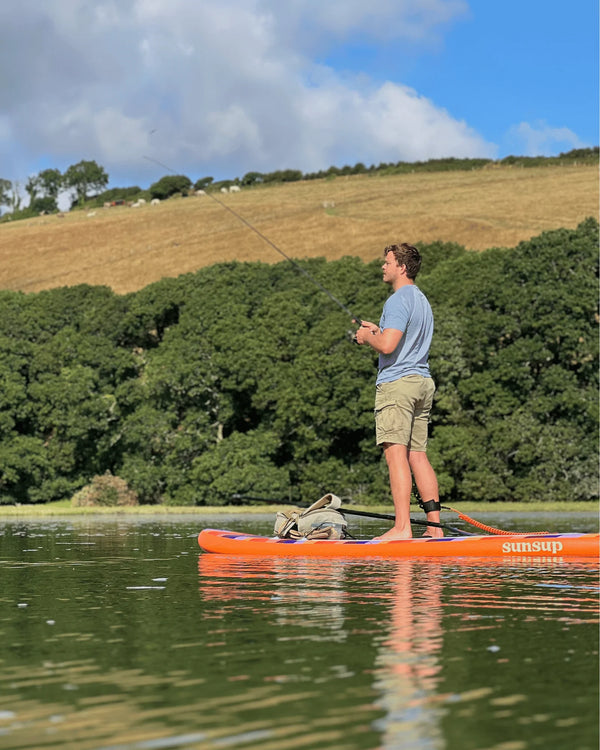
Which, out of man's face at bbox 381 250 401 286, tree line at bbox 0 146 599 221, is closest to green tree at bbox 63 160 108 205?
tree line at bbox 0 146 599 221

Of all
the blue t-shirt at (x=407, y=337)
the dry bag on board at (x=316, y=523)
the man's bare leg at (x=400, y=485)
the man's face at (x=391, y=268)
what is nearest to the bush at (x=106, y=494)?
the dry bag on board at (x=316, y=523)

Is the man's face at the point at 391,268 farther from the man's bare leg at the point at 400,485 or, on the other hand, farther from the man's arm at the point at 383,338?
the man's bare leg at the point at 400,485

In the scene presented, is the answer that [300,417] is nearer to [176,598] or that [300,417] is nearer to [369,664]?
[176,598]

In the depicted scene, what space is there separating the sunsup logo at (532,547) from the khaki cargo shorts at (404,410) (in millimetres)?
1376

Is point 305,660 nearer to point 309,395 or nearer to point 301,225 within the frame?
point 309,395

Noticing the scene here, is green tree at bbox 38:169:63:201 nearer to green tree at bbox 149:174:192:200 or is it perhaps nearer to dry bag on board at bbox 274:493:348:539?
green tree at bbox 149:174:192:200

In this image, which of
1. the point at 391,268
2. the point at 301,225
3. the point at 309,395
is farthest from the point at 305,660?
the point at 301,225

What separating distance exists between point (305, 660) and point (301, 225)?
75605mm

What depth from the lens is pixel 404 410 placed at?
1112 cm

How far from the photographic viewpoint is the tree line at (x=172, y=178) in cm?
9781

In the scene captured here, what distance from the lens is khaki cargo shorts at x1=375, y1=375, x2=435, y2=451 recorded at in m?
11.1

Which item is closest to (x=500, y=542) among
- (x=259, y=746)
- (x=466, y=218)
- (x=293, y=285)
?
(x=259, y=746)

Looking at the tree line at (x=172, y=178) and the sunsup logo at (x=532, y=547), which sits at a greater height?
the tree line at (x=172, y=178)

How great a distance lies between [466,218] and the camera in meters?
73.4
